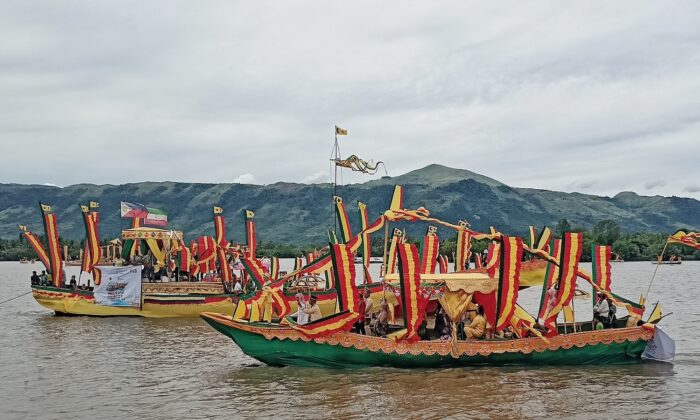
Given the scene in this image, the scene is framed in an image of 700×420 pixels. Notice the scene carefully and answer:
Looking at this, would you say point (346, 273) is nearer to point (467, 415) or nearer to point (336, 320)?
point (336, 320)

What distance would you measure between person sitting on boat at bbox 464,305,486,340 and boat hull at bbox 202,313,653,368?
414 millimetres

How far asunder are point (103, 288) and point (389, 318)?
17.0 metres

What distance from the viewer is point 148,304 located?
3078 centimetres

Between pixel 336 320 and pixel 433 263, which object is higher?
pixel 433 263

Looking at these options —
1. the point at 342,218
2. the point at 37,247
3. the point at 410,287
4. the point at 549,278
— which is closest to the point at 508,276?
the point at 410,287

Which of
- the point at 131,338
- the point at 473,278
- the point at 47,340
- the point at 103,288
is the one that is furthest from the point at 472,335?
the point at 103,288

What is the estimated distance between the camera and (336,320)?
1725 centimetres

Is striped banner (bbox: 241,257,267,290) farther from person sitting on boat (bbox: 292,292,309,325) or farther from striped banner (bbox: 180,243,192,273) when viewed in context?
person sitting on boat (bbox: 292,292,309,325)

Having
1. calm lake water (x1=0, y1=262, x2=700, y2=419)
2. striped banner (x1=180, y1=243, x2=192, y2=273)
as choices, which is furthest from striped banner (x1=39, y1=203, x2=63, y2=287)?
calm lake water (x1=0, y1=262, x2=700, y2=419)

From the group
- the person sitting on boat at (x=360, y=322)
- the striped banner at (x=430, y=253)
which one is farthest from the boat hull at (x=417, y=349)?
the striped banner at (x=430, y=253)

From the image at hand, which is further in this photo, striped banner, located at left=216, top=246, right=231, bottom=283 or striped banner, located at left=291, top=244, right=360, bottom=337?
striped banner, located at left=216, top=246, right=231, bottom=283

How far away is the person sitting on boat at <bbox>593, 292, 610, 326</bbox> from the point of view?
62.3 feet

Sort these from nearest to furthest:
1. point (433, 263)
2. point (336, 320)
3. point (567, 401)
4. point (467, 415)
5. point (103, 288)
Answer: point (467, 415) < point (567, 401) < point (336, 320) < point (433, 263) < point (103, 288)

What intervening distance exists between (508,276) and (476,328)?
5.86 ft
